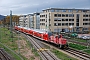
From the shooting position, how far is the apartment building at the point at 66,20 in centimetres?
10850

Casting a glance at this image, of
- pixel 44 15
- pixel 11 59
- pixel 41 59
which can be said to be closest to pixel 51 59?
pixel 41 59

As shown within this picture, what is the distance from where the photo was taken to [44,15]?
11775 centimetres

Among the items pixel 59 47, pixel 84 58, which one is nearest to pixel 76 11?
pixel 59 47

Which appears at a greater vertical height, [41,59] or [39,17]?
[39,17]

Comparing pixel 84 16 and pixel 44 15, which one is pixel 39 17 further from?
pixel 84 16

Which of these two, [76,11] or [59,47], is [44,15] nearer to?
[76,11]

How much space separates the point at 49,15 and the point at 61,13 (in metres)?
7.79

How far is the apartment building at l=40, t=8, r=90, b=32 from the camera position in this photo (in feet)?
356

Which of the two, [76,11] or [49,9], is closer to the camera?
[49,9]

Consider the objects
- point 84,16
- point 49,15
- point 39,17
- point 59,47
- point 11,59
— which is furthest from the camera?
point 39,17

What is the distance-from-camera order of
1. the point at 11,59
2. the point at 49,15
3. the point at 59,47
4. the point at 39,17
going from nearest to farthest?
the point at 11,59 < the point at 59,47 < the point at 49,15 < the point at 39,17

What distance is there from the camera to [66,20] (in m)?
112

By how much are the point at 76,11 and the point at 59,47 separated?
76939mm

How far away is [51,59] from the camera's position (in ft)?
98.6
